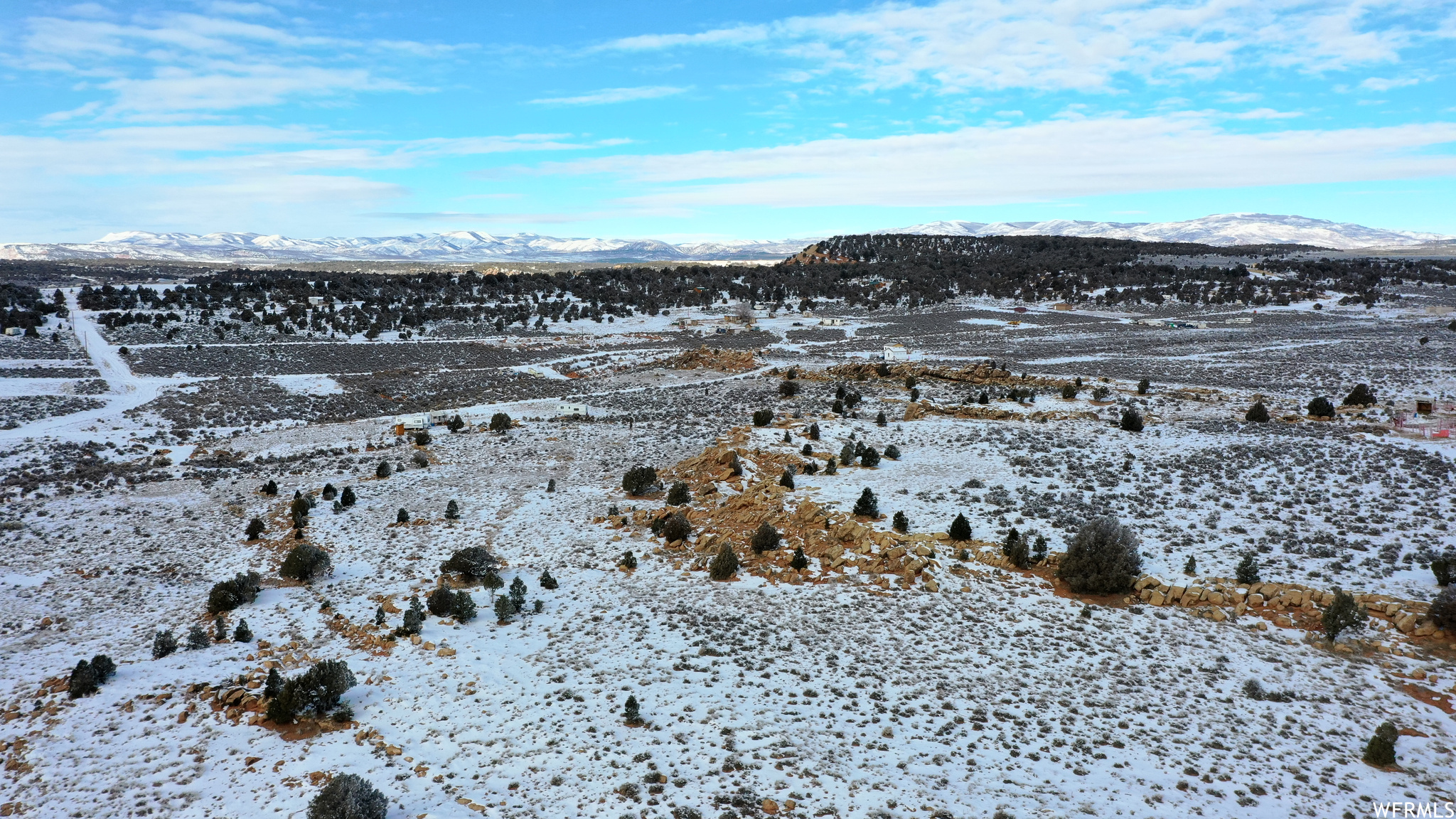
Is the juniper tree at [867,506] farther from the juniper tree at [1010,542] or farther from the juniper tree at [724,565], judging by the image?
the juniper tree at [724,565]

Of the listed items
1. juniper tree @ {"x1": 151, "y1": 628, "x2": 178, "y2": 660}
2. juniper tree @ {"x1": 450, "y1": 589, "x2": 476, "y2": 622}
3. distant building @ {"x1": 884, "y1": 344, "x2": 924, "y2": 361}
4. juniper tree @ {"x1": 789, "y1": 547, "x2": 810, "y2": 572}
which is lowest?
juniper tree @ {"x1": 151, "y1": 628, "x2": 178, "y2": 660}

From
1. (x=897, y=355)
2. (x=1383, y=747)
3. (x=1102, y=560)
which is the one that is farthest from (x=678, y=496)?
(x=897, y=355)

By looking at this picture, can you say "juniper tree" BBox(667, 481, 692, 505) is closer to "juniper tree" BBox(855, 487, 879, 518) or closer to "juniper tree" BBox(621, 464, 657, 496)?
"juniper tree" BBox(621, 464, 657, 496)

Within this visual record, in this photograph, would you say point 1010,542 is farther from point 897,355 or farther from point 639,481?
point 897,355

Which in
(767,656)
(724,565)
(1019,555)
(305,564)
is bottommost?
(305,564)

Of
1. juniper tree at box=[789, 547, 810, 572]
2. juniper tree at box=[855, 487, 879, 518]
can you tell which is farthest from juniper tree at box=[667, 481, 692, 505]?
juniper tree at box=[789, 547, 810, 572]

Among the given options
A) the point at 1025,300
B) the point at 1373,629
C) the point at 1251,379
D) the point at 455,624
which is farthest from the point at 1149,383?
the point at 1025,300
